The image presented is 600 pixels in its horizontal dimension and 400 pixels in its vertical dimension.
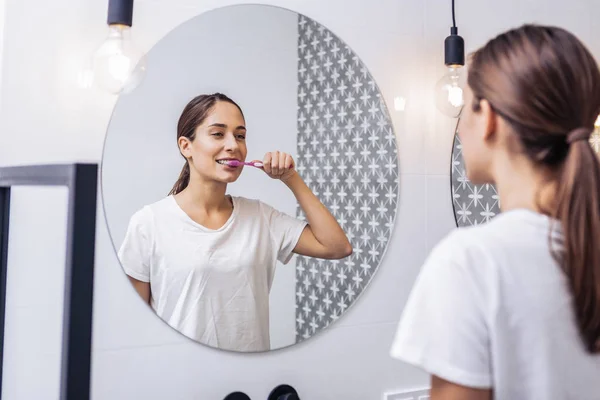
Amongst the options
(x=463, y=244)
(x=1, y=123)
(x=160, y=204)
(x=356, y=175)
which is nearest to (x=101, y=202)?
(x=160, y=204)

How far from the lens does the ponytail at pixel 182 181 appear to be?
3.68 ft

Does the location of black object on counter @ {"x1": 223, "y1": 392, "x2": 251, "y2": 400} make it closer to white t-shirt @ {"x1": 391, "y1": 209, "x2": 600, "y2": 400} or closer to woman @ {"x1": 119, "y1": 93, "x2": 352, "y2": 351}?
woman @ {"x1": 119, "y1": 93, "x2": 352, "y2": 351}

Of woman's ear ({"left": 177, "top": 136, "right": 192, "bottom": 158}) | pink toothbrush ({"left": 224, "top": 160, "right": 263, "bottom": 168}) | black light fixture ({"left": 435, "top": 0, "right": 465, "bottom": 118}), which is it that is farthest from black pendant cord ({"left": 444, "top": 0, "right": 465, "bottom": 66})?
woman's ear ({"left": 177, "top": 136, "right": 192, "bottom": 158})

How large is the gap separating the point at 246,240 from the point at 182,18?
1.55ft

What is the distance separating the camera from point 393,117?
1397 millimetres

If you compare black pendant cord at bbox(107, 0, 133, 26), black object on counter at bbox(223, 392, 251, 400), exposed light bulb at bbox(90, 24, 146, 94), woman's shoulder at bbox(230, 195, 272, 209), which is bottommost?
black object on counter at bbox(223, 392, 251, 400)

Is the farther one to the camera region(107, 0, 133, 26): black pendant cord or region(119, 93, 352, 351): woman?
region(119, 93, 352, 351): woman

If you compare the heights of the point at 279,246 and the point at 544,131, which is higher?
the point at 544,131

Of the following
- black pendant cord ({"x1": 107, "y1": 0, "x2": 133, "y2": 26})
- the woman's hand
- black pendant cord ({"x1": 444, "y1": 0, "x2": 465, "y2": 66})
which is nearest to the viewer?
black pendant cord ({"x1": 107, "y1": 0, "x2": 133, "y2": 26})

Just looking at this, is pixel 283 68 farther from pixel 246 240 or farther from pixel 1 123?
pixel 1 123

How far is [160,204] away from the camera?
3.64ft

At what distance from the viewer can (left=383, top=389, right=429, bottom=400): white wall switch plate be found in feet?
4.56

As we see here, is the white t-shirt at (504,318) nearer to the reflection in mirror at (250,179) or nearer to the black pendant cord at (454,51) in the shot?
the reflection in mirror at (250,179)

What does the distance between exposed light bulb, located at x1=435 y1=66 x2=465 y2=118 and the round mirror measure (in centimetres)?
12
